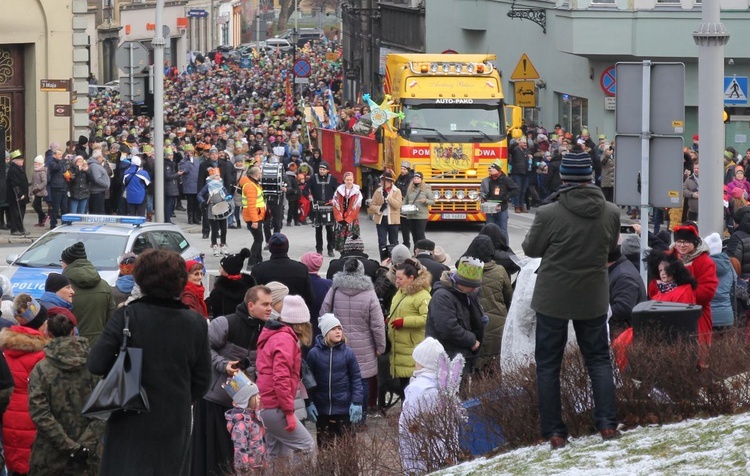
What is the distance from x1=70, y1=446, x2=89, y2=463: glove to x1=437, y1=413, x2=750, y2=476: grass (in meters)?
A: 2.34

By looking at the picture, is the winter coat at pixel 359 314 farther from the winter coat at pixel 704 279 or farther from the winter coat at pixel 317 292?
the winter coat at pixel 704 279

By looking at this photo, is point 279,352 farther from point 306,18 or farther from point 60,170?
point 306,18

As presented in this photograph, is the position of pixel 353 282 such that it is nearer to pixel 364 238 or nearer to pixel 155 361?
pixel 155 361

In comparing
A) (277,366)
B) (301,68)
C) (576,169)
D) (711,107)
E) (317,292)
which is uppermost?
(301,68)

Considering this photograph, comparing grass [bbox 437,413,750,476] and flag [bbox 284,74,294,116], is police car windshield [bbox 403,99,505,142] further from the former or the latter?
flag [bbox 284,74,294,116]

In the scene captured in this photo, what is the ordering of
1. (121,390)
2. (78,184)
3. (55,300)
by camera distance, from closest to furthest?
1. (121,390)
2. (55,300)
3. (78,184)

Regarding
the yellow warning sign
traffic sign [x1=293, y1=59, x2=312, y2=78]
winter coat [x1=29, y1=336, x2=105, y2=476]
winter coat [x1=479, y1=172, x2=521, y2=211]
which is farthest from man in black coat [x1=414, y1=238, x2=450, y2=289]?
traffic sign [x1=293, y1=59, x2=312, y2=78]

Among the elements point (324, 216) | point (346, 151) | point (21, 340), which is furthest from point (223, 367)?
point (346, 151)

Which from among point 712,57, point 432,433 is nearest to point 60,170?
point 712,57

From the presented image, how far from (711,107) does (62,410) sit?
729 centimetres

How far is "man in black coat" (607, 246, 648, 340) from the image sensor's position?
11266 mm

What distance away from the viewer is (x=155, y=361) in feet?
22.6

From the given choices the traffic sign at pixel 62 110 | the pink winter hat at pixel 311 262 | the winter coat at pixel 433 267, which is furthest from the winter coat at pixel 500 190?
the pink winter hat at pixel 311 262

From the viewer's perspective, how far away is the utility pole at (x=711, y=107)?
1361 cm
